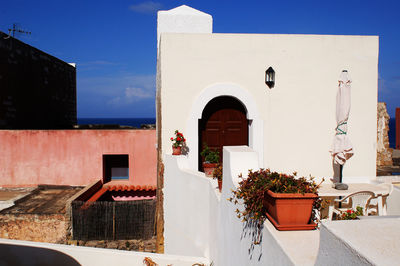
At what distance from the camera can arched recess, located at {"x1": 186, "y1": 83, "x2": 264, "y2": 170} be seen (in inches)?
304

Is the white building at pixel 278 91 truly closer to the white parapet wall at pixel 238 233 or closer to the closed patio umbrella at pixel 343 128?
the white parapet wall at pixel 238 233

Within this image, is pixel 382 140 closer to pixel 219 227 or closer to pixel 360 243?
pixel 219 227

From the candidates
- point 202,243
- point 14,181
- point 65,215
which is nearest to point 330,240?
point 202,243

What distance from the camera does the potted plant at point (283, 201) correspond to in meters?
2.65

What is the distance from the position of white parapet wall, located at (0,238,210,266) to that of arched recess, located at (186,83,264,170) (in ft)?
8.40

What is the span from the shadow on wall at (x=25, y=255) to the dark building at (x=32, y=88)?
30.2ft

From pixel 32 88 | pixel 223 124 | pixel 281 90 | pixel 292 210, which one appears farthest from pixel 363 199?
pixel 32 88

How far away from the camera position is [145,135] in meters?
13.0

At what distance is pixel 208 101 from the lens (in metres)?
7.73

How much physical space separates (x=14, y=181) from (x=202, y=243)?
985cm

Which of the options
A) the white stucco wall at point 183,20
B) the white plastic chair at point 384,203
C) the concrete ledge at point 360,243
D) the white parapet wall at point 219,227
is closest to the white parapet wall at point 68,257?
the white parapet wall at point 219,227

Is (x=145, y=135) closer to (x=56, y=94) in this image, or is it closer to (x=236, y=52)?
(x=236, y=52)

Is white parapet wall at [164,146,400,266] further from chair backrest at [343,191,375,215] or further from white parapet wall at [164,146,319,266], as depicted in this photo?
chair backrest at [343,191,375,215]

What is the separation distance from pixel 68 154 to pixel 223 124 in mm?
7604
